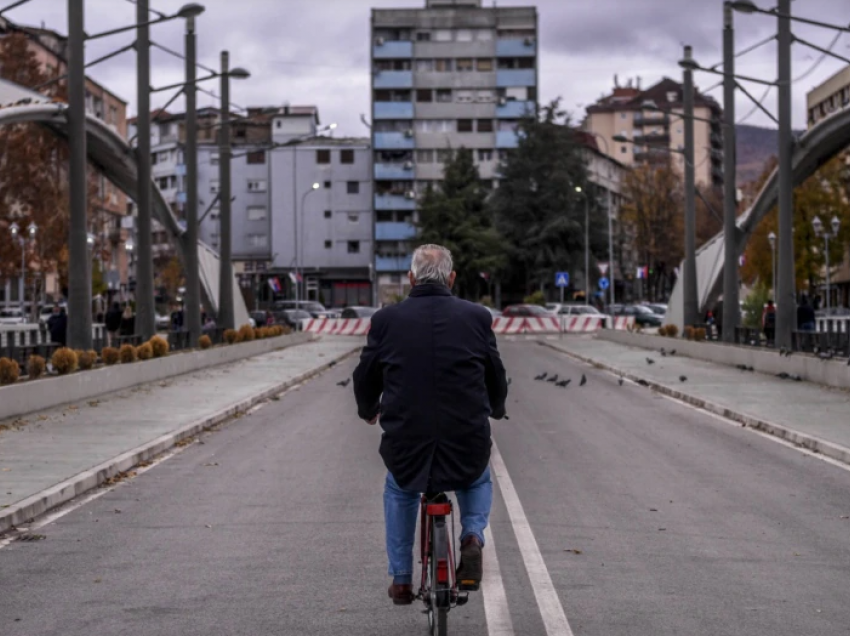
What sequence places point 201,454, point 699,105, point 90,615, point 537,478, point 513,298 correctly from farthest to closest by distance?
point 699,105
point 513,298
point 201,454
point 537,478
point 90,615

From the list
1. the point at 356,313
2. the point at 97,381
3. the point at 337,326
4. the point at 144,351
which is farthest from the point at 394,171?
the point at 97,381

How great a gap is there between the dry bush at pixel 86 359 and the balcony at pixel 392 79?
293 ft

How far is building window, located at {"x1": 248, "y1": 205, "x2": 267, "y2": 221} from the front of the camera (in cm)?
11381

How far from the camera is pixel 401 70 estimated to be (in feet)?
365

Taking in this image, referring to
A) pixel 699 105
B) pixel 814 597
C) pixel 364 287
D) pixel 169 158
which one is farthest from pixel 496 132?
pixel 814 597

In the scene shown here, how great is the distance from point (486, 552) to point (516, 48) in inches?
4122

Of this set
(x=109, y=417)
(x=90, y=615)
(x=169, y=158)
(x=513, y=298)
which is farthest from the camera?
(x=169, y=158)

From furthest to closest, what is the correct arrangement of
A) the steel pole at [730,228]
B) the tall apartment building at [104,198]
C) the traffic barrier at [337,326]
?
the tall apartment building at [104,198] → the traffic barrier at [337,326] → the steel pole at [730,228]

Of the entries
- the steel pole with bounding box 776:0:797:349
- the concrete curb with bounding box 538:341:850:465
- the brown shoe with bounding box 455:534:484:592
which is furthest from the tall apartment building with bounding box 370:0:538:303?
the brown shoe with bounding box 455:534:484:592

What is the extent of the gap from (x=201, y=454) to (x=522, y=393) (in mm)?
11353

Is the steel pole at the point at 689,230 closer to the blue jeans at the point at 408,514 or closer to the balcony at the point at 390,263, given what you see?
the blue jeans at the point at 408,514

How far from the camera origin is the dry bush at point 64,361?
71.3ft

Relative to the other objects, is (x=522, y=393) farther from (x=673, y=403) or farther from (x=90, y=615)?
(x=90, y=615)

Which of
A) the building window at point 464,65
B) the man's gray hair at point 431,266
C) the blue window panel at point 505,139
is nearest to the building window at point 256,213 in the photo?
the building window at point 464,65
